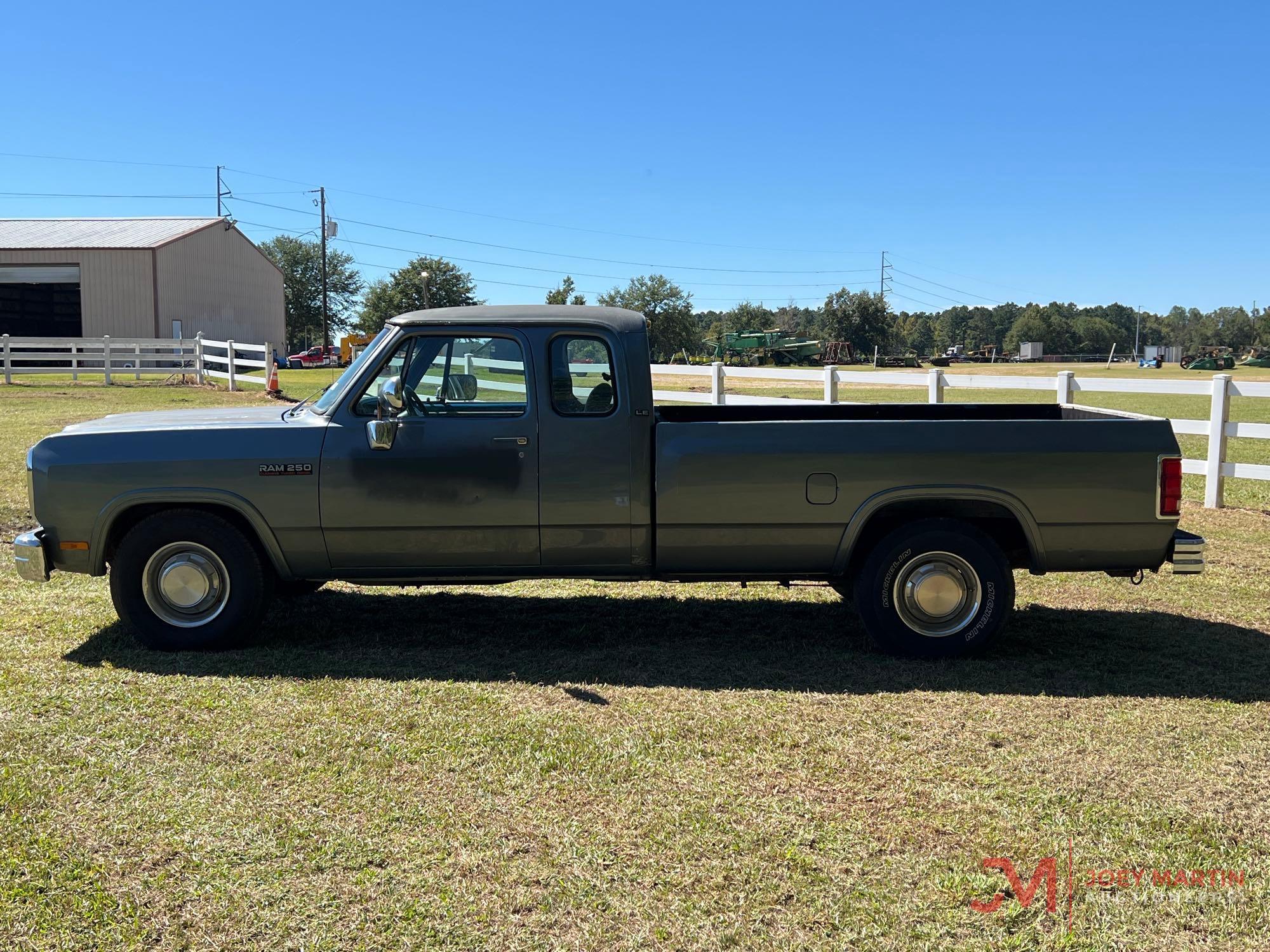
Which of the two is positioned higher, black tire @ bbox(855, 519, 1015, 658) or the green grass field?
black tire @ bbox(855, 519, 1015, 658)

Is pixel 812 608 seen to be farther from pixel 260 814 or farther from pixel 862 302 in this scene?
pixel 862 302

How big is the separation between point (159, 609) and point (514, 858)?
3.18 m

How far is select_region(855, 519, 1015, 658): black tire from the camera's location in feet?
18.6

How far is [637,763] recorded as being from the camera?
172 inches

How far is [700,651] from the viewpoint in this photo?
239 inches

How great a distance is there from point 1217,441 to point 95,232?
44.5 metres

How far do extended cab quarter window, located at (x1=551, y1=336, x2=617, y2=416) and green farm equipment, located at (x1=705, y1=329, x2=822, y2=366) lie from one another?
59608mm

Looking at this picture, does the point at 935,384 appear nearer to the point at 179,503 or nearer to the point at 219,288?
the point at 179,503

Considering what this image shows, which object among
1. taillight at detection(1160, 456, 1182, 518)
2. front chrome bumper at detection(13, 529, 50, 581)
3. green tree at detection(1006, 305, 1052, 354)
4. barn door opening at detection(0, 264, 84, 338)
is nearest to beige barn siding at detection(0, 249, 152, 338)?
barn door opening at detection(0, 264, 84, 338)

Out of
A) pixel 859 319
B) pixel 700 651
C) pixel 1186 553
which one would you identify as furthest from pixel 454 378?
pixel 859 319

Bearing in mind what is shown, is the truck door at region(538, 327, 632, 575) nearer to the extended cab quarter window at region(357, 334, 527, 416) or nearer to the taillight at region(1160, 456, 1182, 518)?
the extended cab quarter window at region(357, 334, 527, 416)

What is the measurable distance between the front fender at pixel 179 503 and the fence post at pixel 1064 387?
808cm

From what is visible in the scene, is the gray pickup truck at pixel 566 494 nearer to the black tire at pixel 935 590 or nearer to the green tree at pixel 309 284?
the black tire at pixel 935 590

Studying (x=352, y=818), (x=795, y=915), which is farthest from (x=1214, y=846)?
(x=352, y=818)
